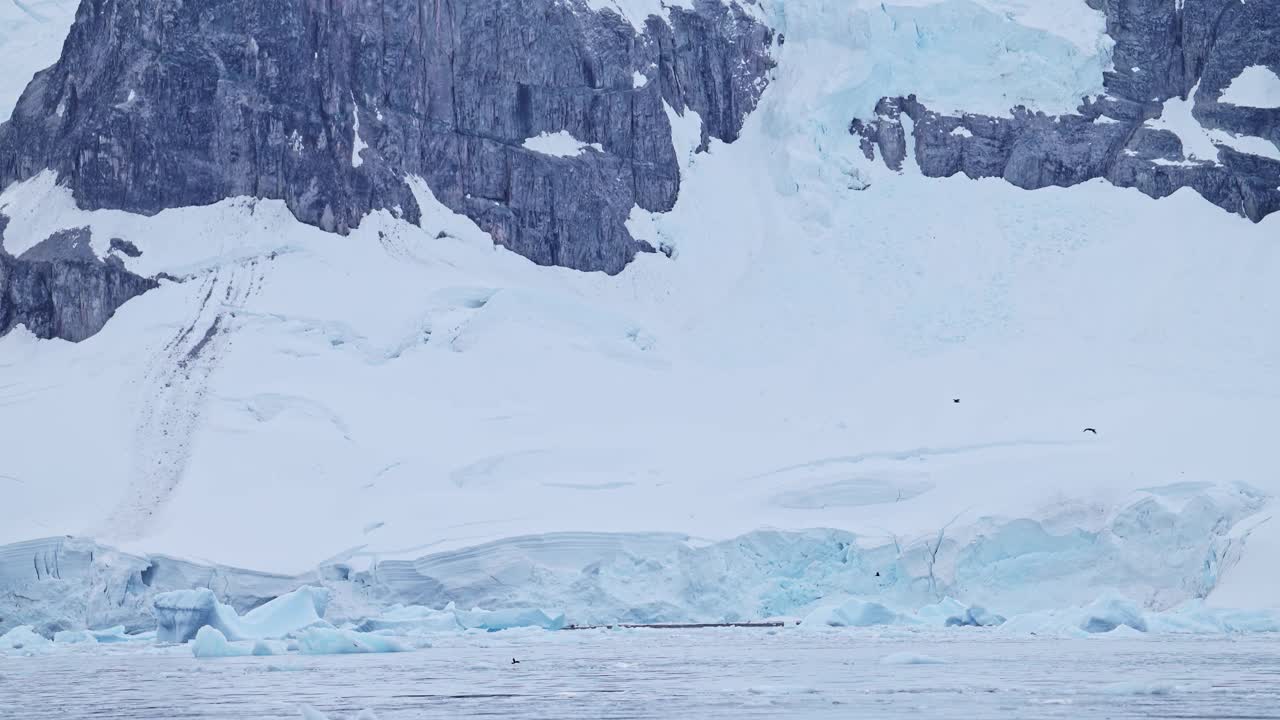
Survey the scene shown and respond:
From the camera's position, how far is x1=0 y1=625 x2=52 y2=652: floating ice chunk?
3102cm

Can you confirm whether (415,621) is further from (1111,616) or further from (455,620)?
(1111,616)

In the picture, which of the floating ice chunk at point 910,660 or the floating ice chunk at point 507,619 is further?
the floating ice chunk at point 507,619

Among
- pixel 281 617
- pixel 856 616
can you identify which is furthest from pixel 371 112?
pixel 856 616

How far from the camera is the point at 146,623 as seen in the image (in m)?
35.5

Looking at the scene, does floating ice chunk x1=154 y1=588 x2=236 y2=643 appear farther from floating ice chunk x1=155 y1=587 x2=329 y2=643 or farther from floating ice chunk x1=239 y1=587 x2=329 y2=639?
floating ice chunk x1=239 y1=587 x2=329 y2=639

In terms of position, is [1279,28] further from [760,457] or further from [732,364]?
[760,457]

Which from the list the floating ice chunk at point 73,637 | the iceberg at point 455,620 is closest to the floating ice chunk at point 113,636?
the floating ice chunk at point 73,637

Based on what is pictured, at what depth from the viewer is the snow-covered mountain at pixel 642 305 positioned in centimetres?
3594

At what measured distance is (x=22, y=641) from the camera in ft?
105

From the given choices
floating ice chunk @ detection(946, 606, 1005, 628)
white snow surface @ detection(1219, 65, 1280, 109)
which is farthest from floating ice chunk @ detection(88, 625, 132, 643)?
white snow surface @ detection(1219, 65, 1280, 109)

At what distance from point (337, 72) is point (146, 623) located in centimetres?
2357

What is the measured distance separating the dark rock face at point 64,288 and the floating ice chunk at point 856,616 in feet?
84.7

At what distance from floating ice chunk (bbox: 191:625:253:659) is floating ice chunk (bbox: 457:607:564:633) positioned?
7.88 metres

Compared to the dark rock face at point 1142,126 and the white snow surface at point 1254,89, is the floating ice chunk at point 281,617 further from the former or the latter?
the white snow surface at point 1254,89
